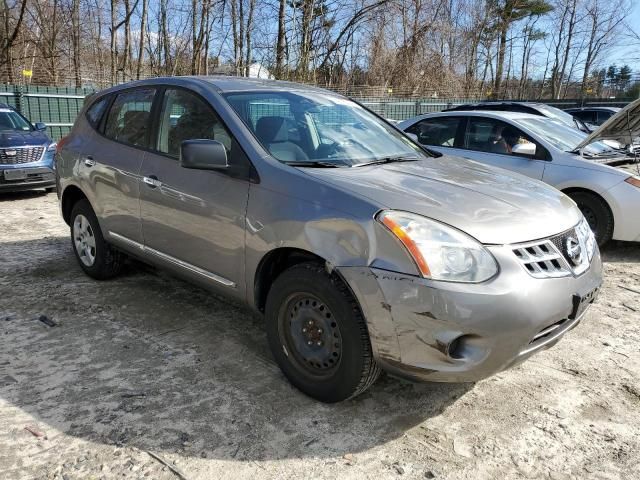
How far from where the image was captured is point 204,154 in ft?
10.1

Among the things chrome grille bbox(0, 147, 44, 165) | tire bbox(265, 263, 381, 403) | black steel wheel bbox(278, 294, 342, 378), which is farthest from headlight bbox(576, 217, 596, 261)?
chrome grille bbox(0, 147, 44, 165)

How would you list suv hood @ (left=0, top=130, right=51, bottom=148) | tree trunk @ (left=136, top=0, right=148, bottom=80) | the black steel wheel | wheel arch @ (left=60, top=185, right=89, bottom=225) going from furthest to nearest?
1. tree trunk @ (left=136, top=0, right=148, bottom=80)
2. suv hood @ (left=0, top=130, right=51, bottom=148)
3. wheel arch @ (left=60, top=185, right=89, bottom=225)
4. the black steel wheel

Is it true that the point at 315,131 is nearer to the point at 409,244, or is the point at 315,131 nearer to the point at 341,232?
the point at 341,232

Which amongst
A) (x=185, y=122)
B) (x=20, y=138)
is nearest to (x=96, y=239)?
(x=185, y=122)

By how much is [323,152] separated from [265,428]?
164cm

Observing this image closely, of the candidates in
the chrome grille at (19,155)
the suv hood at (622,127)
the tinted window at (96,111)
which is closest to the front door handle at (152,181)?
the tinted window at (96,111)

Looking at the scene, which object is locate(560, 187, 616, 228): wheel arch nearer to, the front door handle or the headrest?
the headrest

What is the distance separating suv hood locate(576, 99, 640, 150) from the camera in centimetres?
535

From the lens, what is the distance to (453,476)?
7.89ft

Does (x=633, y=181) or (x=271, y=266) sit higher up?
(x=633, y=181)

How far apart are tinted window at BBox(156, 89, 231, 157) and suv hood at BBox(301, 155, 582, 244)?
0.84 meters

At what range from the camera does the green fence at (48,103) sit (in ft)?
45.2

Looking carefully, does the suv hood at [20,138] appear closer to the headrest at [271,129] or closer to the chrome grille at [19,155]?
the chrome grille at [19,155]

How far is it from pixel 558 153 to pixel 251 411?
16.2ft
